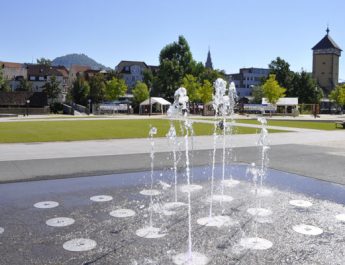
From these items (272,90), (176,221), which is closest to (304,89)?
(272,90)

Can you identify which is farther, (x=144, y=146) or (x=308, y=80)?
(x=308, y=80)

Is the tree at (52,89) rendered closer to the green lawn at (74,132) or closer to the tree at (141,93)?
A: the tree at (141,93)

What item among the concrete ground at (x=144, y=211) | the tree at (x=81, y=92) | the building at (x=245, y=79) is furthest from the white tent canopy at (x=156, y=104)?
the building at (x=245, y=79)

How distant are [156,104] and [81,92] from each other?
880 inches

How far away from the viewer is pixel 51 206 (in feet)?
24.3

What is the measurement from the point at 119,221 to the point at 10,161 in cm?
690

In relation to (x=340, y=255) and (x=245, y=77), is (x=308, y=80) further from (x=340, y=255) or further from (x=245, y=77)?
(x=340, y=255)

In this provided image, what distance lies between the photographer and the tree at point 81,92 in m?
85.1

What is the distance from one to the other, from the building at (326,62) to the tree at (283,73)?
2531cm

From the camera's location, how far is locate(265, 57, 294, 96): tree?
302ft

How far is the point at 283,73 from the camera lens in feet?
305

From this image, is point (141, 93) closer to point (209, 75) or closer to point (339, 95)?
point (209, 75)

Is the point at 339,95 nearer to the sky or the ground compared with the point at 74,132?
nearer to the sky

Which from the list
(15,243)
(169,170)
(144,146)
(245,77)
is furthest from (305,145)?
(245,77)
